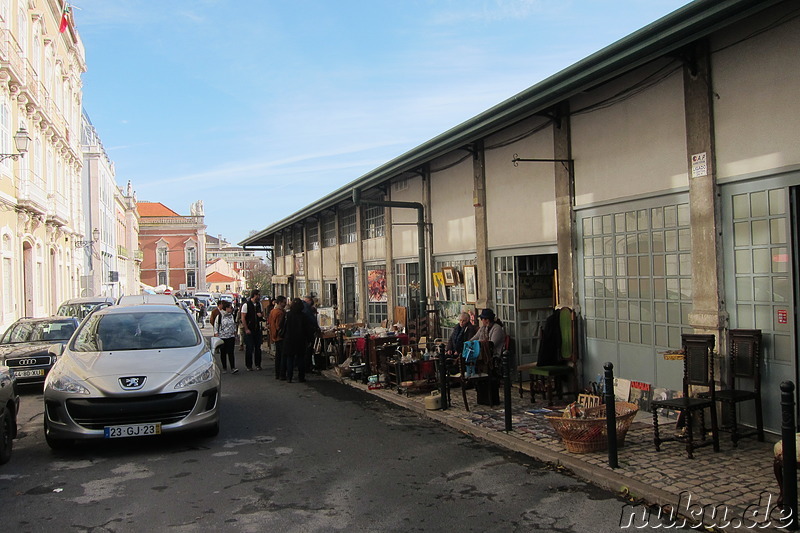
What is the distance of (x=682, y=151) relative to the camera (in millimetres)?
7664

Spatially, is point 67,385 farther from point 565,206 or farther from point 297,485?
point 565,206

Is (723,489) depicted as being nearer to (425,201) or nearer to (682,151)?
(682,151)

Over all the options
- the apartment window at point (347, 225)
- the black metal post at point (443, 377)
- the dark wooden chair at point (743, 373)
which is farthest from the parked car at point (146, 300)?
the apartment window at point (347, 225)

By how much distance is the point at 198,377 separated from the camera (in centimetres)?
762

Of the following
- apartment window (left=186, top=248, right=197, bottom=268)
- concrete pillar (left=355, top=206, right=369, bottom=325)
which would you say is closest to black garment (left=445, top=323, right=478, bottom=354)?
concrete pillar (left=355, top=206, right=369, bottom=325)

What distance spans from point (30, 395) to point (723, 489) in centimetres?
1180

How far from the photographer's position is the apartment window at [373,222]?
18.0 metres

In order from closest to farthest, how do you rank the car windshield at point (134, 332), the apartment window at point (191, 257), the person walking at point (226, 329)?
the car windshield at point (134, 332), the person walking at point (226, 329), the apartment window at point (191, 257)

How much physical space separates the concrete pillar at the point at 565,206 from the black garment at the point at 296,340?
18.5 feet

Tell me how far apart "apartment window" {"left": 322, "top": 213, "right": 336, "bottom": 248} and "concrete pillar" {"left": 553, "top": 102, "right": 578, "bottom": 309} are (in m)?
13.1

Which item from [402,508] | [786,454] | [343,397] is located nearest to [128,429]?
[402,508]

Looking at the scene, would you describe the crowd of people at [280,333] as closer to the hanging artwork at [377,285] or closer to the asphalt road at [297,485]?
the hanging artwork at [377,285]

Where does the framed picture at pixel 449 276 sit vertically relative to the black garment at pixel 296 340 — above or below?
above

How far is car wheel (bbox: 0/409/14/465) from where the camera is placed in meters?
6.89
